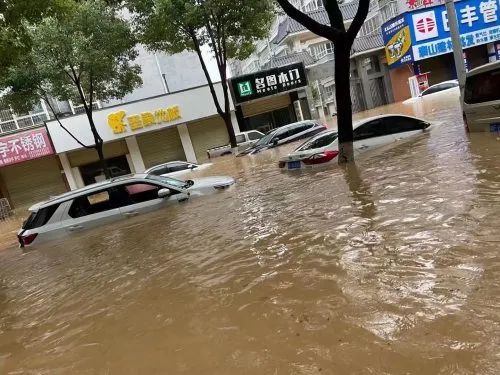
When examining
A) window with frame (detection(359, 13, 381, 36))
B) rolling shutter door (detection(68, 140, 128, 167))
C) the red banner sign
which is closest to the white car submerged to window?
the red banner sign

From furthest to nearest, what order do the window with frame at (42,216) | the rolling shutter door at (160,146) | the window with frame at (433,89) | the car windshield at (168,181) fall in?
1. the window with frame at (433,89)
2. the rolling shutter door at (160,146)
3. the car windshield at (168,181)
4. the window with frame at (42,216)

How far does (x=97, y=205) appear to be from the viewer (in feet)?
30.6

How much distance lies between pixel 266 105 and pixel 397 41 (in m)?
9.84

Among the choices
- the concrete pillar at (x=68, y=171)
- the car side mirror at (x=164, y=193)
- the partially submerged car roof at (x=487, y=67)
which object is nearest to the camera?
the partially submerged car roof at (x=487, y=67)

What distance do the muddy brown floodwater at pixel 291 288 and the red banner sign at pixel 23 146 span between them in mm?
17226

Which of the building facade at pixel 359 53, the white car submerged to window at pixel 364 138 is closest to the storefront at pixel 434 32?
the building facade at pixel 359 53

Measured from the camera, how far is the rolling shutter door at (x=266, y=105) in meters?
27.6

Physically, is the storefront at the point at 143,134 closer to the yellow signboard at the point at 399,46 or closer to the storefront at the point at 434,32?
the yellow signboard at the point at 399,46

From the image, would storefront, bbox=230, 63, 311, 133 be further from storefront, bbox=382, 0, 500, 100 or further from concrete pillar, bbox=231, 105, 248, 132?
storefront, bbox=382, 0, 500, 100

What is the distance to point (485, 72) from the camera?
8656 millimetres

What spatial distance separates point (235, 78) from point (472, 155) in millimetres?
18478

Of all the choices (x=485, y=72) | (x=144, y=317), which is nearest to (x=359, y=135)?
(x=485, y=72)

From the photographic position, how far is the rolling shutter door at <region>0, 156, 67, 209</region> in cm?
2658

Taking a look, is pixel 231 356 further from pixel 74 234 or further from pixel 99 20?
pixel 99 20
